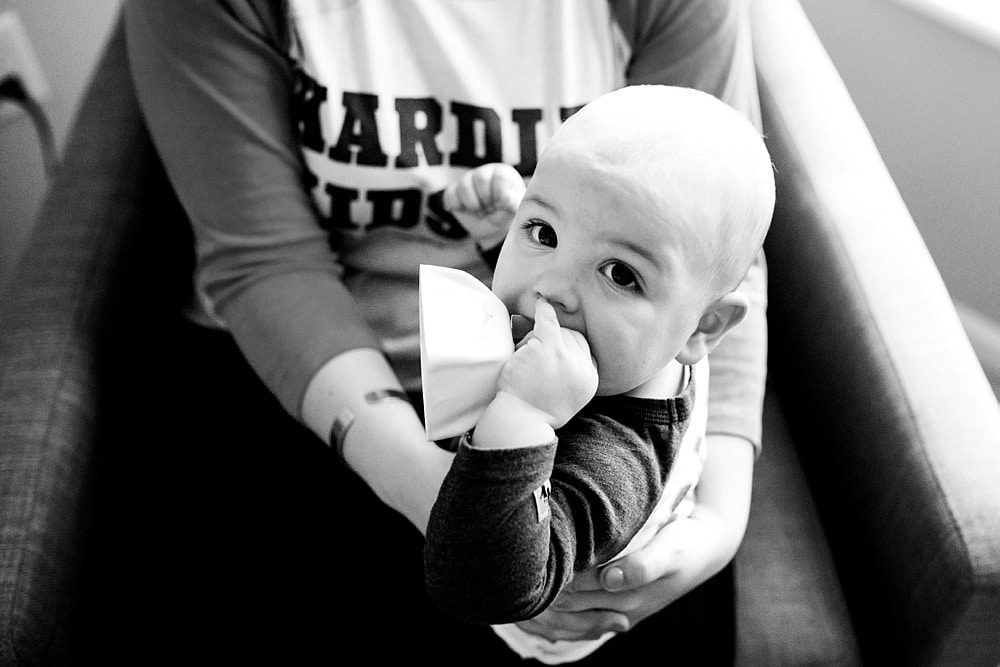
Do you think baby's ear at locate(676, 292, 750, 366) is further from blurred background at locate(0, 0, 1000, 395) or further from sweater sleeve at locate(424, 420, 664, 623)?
blurred background at locate(0, 0, 1000, 395)

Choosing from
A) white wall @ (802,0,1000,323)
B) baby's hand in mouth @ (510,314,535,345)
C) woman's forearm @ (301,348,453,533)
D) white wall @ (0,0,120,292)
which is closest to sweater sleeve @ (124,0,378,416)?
woman's forearm @ (301,348,453,533)

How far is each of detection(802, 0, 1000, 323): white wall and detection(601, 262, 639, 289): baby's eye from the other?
1.10 metres

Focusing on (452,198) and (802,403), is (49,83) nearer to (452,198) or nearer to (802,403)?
(452,198)

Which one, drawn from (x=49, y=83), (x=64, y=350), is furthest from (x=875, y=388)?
(x=49, y=83)

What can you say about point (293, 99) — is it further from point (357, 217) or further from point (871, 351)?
point (871, 351)

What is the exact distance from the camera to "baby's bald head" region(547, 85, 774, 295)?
0.57 meters

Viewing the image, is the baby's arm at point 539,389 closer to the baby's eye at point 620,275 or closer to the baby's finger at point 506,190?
the baby's eye at point 620,275

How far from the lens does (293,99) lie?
896 mm

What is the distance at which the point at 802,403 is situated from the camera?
977 millimetres

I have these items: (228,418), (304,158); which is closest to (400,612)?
(228,418)

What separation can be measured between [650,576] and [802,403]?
0.36 m

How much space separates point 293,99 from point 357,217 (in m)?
0.13

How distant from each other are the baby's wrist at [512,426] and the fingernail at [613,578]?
205 millimetres

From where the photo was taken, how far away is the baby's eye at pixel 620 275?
0.58 metres
